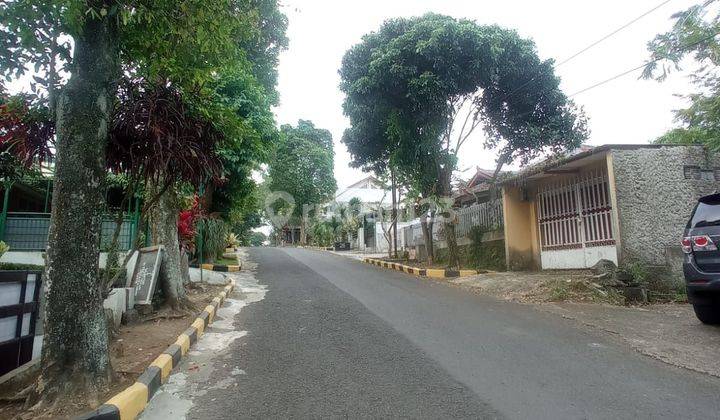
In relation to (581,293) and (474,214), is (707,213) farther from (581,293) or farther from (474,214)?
(474,214)

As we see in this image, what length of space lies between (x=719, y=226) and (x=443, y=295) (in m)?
5.48

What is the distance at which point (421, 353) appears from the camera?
5477mm

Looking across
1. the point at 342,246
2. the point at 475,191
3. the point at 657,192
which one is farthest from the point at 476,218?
the point at 342,246

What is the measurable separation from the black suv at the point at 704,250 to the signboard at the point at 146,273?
8.23 metres

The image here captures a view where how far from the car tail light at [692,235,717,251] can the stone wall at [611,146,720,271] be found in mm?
3783

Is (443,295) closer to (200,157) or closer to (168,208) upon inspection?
(168,208)

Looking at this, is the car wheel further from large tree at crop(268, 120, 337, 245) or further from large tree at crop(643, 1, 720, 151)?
large tree at crop(268, 120, 337, 245)

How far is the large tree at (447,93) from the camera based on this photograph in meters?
13.0

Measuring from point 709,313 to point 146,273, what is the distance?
29.6 ft

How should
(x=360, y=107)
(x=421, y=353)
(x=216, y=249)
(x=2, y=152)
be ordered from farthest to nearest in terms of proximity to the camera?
1. (x=216, y=249)
2. (x=360, y=107)
3. (x=2, y=152)
4. (x=421, y=353)

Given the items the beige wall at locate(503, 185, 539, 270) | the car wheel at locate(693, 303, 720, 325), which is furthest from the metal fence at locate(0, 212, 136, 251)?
the car wheel at locate(693, 303, 720, 325)

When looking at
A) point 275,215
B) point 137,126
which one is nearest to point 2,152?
point 137,126

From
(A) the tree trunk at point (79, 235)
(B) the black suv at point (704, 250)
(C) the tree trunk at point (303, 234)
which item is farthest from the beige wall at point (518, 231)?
(C) the tree trunk at point (303, 234)

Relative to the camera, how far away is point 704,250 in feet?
19.0
